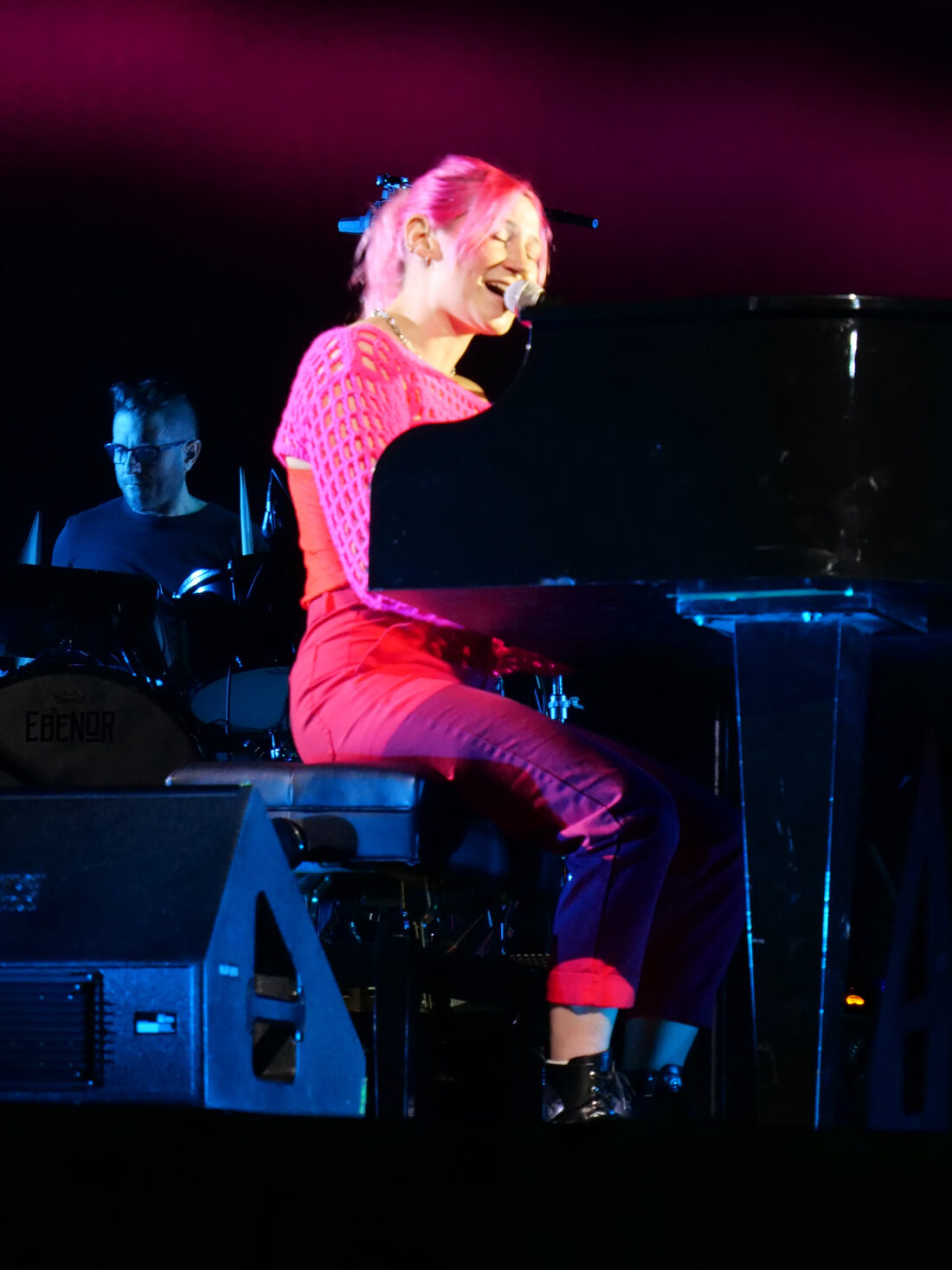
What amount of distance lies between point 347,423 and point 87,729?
2321 mm

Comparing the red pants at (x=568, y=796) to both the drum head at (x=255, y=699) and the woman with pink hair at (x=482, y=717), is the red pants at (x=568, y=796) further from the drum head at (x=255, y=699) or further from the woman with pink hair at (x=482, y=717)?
the drum head at (x=255, y=699)

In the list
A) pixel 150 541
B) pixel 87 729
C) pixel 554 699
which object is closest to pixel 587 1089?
pixel 554 699

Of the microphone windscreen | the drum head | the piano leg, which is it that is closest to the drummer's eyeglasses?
the drum head

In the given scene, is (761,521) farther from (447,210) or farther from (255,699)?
(255,699)

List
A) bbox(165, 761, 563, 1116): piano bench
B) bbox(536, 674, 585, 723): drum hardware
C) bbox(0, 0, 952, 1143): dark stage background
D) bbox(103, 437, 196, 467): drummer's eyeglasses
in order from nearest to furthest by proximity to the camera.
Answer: bbox(165, 761, 563, 1116): piano bench
bbox(536, 674, 585, 723): drum hardware
bbox(0, 0, 952, 1143): dark stage background
bbox(103, 437, 196, 467): drummer's eyeglasses

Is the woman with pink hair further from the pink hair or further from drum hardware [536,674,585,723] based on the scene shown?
drum hardware [536,674,585,723]

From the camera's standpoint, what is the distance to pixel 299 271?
5.27m

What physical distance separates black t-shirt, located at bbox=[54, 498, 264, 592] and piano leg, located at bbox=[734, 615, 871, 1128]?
3849 mm

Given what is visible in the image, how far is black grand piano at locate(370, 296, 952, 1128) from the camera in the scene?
159 cm

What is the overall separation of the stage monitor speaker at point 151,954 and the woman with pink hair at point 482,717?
0.34 meters

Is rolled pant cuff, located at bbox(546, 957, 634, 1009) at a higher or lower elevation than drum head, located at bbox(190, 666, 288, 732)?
higher

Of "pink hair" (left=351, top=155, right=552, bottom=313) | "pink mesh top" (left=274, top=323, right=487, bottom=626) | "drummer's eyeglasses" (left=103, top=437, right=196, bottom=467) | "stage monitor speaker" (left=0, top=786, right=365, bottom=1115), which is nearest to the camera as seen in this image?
"stage monitor speaker" (left=0, top=786, right=365, bottom=1115)

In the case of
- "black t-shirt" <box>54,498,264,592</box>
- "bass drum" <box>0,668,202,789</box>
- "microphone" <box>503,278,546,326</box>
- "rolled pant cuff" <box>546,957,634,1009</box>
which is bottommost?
"bass drum" <box>0,668,202,789</box>

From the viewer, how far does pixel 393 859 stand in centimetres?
206
